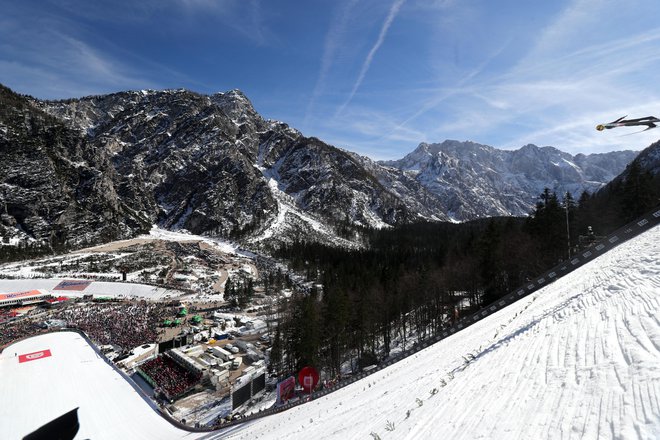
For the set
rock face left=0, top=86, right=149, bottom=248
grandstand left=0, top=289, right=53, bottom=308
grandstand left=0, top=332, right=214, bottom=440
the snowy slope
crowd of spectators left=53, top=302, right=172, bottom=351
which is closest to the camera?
the snowy slope

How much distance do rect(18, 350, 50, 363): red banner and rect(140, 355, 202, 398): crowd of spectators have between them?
14.3 meters

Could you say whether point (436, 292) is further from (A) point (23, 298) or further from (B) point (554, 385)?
(A) point (23, 298)

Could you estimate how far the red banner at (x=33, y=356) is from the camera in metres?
42.0

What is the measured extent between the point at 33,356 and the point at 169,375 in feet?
67.6

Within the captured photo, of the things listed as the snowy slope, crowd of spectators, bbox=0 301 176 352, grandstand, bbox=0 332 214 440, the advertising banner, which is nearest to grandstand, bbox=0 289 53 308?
crowd of spectators, bbox=0 301 176 352

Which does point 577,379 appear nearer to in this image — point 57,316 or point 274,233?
point 57,316

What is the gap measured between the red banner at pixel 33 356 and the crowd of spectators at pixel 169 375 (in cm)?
1433

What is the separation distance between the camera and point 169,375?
39.0 meters

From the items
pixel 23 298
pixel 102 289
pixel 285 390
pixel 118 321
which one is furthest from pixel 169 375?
pixel 23 298

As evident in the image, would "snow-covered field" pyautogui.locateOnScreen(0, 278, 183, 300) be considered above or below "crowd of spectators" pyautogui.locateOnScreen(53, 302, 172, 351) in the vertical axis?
above

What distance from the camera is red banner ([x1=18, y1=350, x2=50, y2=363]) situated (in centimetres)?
4195

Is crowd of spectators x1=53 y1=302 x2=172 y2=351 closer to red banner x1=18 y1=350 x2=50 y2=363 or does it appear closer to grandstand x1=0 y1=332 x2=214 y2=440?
grandstand x1=0 y1=332 x2=214 y2=440

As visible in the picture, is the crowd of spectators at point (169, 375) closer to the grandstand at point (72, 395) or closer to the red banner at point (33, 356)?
the grandstand at point (72, 395)

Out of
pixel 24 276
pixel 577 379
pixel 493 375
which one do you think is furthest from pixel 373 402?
pixel 24 276
